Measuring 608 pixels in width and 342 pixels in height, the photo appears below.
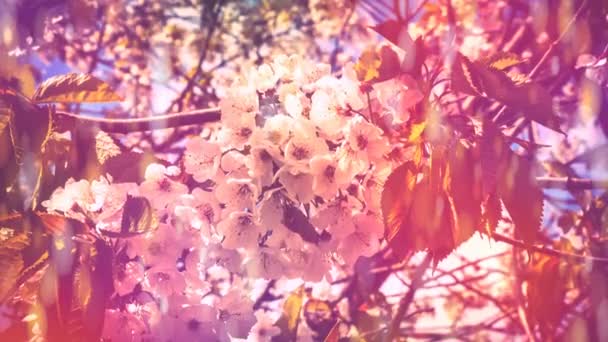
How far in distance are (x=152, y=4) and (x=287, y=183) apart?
173 inches

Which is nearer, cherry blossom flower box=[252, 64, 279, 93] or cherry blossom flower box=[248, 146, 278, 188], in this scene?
cherry blossom flower box=[248, 146, 278, 188]

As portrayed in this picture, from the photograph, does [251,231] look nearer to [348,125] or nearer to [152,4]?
[348,125]

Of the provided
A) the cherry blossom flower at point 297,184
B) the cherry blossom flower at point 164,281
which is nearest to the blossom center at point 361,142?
the cherry blossom flower at point 297,184

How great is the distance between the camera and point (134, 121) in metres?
1.20

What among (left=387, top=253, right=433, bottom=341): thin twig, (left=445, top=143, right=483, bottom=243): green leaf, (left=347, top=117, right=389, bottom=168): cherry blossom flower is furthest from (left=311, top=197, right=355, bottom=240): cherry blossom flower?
(left=387, top=253, right=433, bottom=341): thin twig

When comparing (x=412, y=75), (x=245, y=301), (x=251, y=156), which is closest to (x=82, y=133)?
(x=251, y=156)

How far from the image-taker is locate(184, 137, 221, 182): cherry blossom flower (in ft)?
3.58

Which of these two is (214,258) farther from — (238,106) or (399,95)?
(399,95)

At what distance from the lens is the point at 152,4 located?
194 inches

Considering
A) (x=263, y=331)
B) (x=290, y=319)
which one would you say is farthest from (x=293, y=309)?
(x=263, y=331)

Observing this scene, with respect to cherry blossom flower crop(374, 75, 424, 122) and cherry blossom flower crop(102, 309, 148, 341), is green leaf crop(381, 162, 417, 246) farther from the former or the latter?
cherry blossom flower crop(102, 309, 148, 341)

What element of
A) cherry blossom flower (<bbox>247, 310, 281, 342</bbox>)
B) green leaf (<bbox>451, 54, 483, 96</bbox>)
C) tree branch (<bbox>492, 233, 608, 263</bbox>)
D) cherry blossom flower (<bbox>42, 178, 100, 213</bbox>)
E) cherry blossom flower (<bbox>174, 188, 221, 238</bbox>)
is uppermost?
green leaf (<bbox>451, 54, 483, 96</bbox>)

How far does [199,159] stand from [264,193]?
17 centimetres

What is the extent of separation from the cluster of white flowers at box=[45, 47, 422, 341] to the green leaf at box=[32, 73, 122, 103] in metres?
0.16
